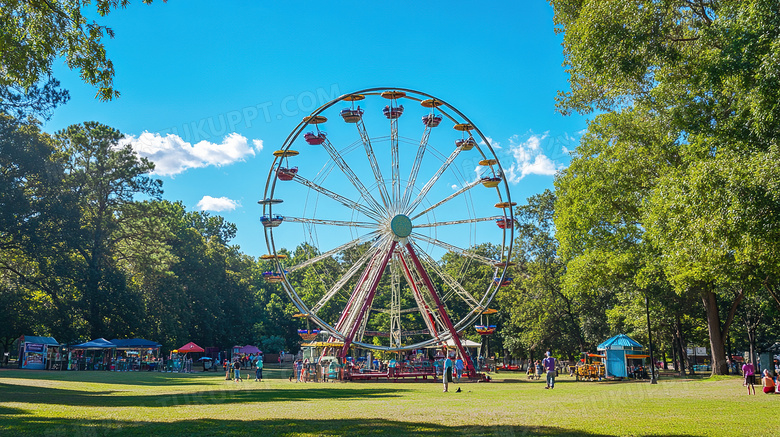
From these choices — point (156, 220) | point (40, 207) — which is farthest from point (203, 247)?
point (40, 207)

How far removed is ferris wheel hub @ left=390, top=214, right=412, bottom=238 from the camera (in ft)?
108

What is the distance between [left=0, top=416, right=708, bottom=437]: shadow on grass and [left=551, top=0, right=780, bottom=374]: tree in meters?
7.73

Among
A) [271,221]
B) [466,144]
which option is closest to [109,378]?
[271,221]

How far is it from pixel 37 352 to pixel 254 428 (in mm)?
38445

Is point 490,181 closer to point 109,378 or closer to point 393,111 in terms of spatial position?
point 393,111

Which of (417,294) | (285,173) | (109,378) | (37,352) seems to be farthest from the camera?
(37,352)

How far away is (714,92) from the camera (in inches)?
634

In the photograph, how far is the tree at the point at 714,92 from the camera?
13266 mm

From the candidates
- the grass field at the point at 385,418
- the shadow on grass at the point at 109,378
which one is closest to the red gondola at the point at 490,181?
the shadow on grass at the point at 109,378

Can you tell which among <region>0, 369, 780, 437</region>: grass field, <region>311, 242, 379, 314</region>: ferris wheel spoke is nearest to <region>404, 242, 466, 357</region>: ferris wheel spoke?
<region>311, 242, 379, 314</region>: ferris wheel spoke

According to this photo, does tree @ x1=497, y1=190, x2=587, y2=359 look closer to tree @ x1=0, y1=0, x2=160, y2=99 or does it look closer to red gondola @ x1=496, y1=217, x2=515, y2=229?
red gondola @ x1=496, y1=217, x2=515, y2=229

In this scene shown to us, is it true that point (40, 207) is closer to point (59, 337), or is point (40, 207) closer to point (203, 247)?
point (59, 337)

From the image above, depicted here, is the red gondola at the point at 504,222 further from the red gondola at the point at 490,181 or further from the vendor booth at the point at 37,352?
the vendor booth at the point at 37,352

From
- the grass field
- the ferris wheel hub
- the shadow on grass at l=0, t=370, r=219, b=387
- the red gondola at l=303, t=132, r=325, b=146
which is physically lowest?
the shadow on grass at l=0, t=370, r=219, b=387
